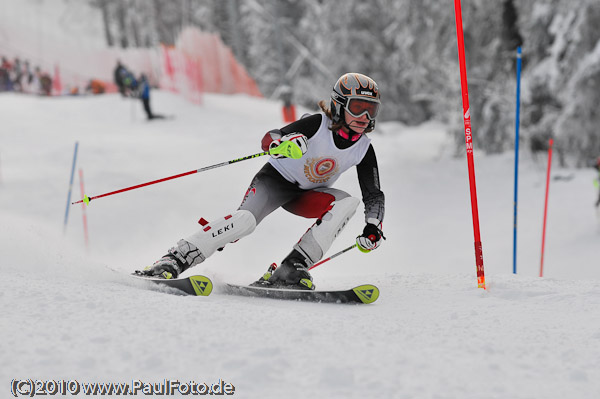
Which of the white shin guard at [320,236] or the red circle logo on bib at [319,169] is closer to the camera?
the white shin guard at [320,236]

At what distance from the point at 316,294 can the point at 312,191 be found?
0.99m

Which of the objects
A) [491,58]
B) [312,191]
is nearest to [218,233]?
[312,191]

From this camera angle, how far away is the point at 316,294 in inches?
146

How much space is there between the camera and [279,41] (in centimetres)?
2117

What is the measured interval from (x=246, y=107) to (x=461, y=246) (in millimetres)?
15501

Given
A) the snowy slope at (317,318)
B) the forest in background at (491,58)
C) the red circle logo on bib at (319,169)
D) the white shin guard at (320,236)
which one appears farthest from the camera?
the forest in background at (491,58)

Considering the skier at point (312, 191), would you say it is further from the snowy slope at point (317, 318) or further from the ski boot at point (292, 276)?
the snowy slope at point (317, 318)

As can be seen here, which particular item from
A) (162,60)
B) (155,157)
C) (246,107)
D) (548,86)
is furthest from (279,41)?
(548,86)

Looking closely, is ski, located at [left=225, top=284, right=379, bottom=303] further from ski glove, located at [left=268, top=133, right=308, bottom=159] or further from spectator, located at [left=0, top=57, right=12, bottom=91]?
spectator, located at [left=0, top=57, right=12, bottom=91]

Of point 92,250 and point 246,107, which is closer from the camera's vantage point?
point 92,250

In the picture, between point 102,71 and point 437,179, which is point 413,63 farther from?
point 102,71

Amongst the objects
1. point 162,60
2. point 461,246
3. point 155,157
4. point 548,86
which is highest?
point 162,60

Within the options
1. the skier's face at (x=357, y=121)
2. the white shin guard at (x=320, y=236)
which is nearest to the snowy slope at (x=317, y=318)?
the white shin guard at (x=320, y=236)

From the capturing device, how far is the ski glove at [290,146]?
3.91m
